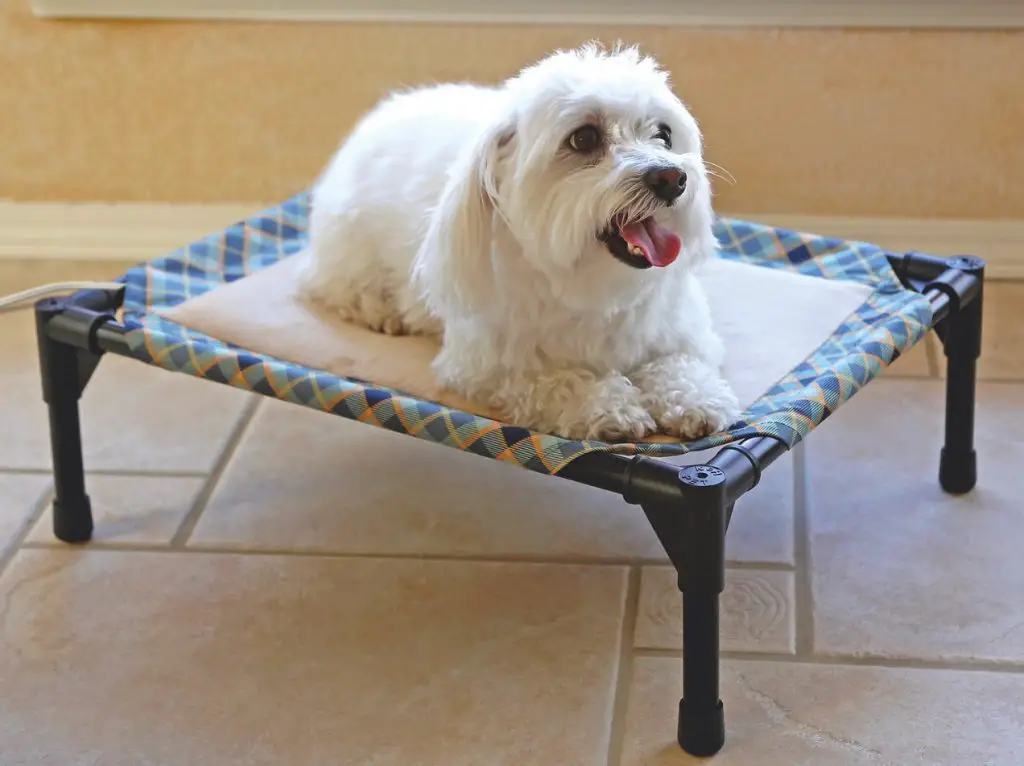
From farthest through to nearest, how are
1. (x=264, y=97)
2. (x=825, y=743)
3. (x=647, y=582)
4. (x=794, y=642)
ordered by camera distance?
(x=264, y=97) → (x=647, y=582) → (x=794, y=642) → (x=825, y=743)

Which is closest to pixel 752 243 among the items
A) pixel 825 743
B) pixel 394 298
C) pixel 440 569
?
pixel 394 298

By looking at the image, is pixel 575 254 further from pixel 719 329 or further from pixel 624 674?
pixel 624 674

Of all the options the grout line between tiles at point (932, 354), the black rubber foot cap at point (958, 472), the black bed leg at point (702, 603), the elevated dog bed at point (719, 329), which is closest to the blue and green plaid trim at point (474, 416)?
the elevated dog bed at point (719, 329)

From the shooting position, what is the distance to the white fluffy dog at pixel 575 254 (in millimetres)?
1622

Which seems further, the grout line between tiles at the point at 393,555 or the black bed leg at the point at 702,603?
the grout line between tiles at the point at 393,555

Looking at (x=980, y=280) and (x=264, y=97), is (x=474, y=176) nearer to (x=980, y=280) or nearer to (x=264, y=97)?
(x=980, y=280)

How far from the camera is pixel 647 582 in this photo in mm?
1934

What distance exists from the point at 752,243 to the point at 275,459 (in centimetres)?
89

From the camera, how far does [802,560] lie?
77.9 inches

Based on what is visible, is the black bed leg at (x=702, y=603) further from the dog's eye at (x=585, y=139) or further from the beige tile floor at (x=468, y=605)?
the dog's eye at (x=585, y=139)

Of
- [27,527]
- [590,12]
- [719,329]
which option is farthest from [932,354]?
[27,527]

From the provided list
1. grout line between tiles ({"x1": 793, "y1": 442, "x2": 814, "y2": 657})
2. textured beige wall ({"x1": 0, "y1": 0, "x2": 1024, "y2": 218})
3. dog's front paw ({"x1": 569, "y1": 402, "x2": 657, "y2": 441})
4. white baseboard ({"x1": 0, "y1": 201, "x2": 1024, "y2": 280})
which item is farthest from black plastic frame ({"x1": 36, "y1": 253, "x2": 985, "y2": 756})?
white baseboard ({"x1": 0, "y1": 201, "x2": 1024, "y2": 280})

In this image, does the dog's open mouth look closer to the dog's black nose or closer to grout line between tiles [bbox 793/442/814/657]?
the dog's black nose

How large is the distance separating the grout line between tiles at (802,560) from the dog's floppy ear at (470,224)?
0.62 metres
